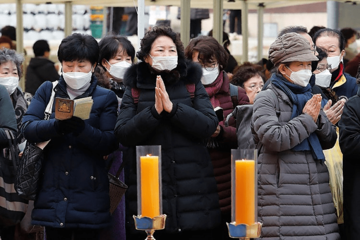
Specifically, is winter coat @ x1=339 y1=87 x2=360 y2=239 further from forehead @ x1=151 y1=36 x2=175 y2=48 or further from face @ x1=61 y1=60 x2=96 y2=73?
face @ x1=61 y1=60 x2=96 y2=73

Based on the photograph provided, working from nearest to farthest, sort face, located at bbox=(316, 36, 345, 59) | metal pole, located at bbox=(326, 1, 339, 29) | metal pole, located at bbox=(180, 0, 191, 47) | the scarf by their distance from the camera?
1. the scarf
2. face, located at bbox=(316, 36, 345, 59)
3. metal pole, located at bbox=(180, 0, 191, 47)
4. metal pole, located at bbox=(326, 1, 339, 29)

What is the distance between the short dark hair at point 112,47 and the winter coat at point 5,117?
711 mm

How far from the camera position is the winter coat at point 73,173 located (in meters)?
4.33

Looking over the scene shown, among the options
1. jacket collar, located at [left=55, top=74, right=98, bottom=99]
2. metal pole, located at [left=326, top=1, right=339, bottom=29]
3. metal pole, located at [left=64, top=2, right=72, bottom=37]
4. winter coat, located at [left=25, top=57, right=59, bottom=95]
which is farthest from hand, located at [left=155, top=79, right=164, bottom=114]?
winter coat, located at [left=25, top=57, right=59, bottom=95]

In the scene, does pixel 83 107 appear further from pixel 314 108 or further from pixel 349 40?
pixel 349 40

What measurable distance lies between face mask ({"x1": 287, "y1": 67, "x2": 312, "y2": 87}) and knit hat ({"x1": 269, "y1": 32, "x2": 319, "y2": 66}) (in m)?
0.07

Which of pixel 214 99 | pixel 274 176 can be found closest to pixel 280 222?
pixel 274 176

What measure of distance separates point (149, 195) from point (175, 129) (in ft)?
6.29

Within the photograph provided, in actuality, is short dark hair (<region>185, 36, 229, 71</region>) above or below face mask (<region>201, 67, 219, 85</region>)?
above

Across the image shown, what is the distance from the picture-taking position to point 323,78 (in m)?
5.27

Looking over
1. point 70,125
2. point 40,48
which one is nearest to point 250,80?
point 70,125

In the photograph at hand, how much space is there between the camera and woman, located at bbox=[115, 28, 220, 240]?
13.9ft

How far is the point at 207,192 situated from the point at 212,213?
12 centimetres

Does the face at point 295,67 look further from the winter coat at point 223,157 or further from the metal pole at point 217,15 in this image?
the metal pole at point 217,15
